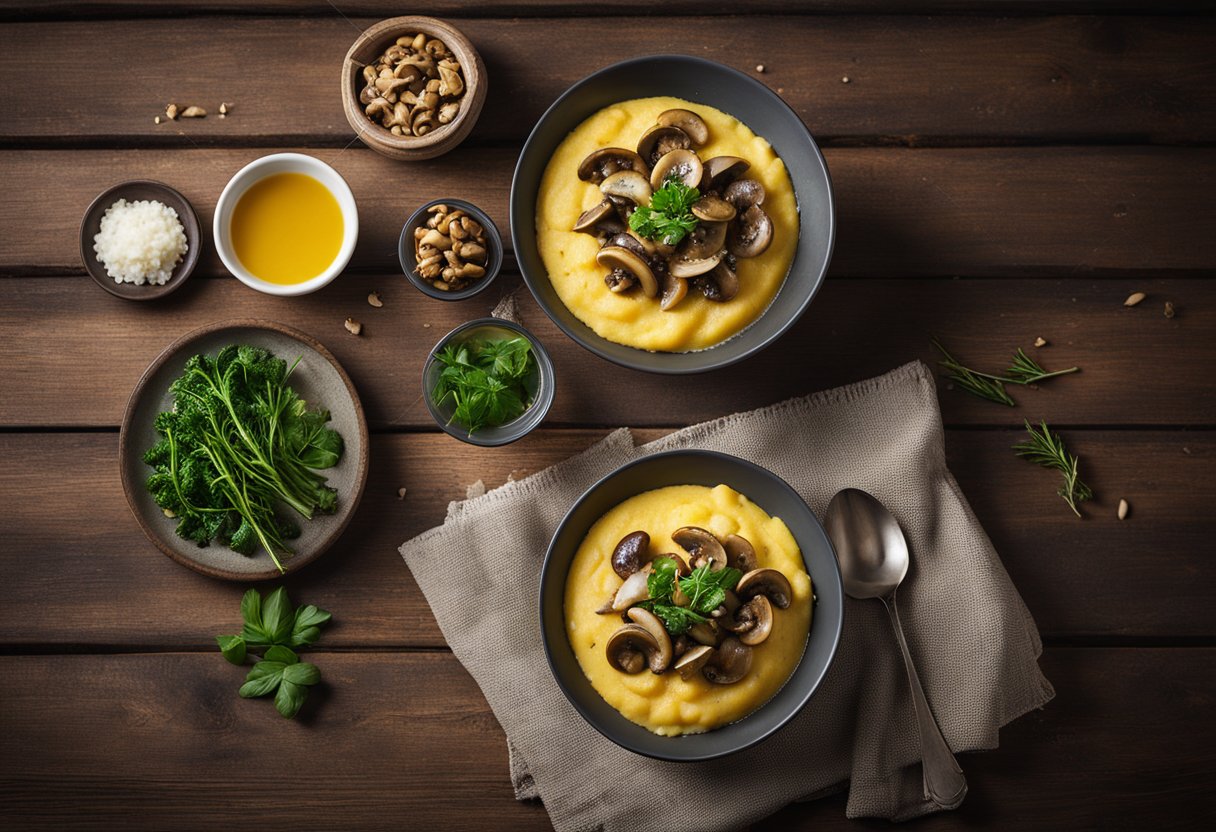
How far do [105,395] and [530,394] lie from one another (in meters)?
1.33

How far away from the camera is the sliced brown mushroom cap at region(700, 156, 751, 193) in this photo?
8.29ft

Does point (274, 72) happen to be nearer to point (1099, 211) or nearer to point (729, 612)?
point (729, 612)

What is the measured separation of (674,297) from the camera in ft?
8.32

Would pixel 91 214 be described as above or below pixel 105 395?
above

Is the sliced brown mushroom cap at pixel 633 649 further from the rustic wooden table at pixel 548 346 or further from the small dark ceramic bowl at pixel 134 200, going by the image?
the small dark ceramic bowl at pixel 134 200

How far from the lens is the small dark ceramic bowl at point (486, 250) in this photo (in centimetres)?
270

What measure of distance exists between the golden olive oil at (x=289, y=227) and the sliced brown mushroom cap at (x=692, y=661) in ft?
5.06

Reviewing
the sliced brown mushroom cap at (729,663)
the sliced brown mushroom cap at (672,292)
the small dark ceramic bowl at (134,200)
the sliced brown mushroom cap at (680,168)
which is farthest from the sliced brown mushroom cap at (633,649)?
the small dark ceramic bowl at (134,200)

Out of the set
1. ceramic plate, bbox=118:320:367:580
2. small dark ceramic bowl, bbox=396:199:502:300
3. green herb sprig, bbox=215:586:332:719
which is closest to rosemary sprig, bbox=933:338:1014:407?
small dark ceramic bowl, bbox=396:199:502:300

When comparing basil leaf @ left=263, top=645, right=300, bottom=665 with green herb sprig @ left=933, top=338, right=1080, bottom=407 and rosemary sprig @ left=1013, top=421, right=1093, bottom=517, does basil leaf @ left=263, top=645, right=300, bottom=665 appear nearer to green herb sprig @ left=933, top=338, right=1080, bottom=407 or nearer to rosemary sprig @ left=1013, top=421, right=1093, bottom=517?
green herb sprig @ left=933, top=338, right=1080, bottom=407

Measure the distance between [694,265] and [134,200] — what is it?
1728 millimetres

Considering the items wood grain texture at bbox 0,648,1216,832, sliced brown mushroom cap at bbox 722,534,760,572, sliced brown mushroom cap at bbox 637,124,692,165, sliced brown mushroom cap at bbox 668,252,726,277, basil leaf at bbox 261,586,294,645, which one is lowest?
wood grain texture at bbox 0,648,1216,832

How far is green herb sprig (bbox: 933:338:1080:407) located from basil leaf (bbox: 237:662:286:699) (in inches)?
86.7

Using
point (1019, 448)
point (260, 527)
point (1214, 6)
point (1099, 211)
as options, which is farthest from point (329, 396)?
point (1214, 6)
